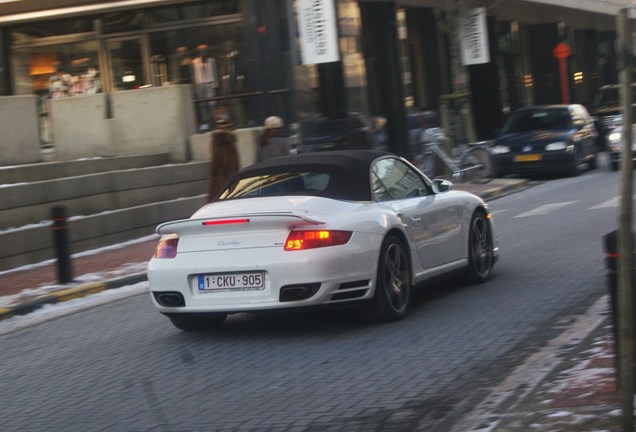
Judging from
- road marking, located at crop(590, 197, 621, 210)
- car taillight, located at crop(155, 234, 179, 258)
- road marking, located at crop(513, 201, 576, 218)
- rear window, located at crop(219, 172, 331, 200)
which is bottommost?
road marking, located at crop(513, 201, 576, 218)

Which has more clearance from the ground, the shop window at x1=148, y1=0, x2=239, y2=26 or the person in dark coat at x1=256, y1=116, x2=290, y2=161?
the shop window at x1=148, y1=0, x2=239, y2=26

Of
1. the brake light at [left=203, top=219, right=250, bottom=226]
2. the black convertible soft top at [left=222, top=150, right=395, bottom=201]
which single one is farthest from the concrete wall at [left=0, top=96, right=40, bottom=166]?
the brake light at [left=203, top=219, right=250, bottom=226]

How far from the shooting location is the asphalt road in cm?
659

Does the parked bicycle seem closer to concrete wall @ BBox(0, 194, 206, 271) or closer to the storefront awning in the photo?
concrete wall @ BBox(0, 194, 206, 271)

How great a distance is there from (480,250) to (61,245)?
5.05m

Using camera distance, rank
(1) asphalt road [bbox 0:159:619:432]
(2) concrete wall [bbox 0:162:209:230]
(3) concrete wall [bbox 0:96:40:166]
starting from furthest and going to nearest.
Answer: (3) concrete wall [bbox 0:96:40:166], (2) concrete wall [bbox 0:162:209:230], (1) asphalt road [bbox 0:159:619:432]

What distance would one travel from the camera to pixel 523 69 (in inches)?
2067

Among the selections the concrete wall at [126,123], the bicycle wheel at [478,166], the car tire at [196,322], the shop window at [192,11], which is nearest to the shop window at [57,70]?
the shop window at [192,11]

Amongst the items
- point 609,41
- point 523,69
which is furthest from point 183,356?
point 609,41

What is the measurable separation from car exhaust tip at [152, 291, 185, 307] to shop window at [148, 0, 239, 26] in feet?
67.4

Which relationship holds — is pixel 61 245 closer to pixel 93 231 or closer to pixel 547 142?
pixel 93 231

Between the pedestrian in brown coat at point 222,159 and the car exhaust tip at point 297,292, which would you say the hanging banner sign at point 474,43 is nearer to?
the pedestrian in brown coat at point 222,159

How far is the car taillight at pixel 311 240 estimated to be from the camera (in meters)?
8.52

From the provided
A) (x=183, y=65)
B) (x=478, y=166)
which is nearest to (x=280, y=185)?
(x=478, y=166)
